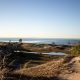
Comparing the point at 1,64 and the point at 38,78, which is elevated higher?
the point at 1,64

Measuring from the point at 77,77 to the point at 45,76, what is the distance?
10.7 feet

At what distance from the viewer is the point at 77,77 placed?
71.2 feet

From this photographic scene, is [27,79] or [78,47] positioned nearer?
[27,79]

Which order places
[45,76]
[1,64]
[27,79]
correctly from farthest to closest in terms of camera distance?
[45,76] → [27,79] → [1,64]

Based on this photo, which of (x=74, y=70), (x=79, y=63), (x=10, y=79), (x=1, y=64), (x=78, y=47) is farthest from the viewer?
(x=78, y=47)

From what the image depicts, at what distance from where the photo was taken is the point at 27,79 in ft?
67.8

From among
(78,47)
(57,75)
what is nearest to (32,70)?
(57,75)

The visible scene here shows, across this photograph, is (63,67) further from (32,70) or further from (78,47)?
(78,47)

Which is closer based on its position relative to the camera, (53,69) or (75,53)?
(53,69)

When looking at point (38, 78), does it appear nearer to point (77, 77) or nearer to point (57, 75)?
point (57, 75)

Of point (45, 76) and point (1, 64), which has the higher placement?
point (1, 64)

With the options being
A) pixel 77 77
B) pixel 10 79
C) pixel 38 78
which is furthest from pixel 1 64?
pixel 77 77

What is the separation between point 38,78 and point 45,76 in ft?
4.24

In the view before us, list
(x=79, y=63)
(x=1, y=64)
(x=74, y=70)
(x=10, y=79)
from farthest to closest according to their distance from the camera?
(x=79, y=63), (x=74, y=70), (x=10, y=79), (x=1, y=64)
